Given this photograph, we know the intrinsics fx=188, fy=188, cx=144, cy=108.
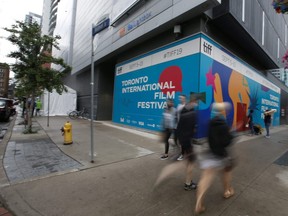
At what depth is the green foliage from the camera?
9.06m

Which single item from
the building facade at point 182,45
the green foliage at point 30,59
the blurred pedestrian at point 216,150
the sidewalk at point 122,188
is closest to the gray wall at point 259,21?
the building facade at point 182,45

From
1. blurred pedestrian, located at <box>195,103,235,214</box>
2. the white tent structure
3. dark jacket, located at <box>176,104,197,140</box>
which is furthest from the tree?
the white tent structure

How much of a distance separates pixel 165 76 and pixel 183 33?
7.54 ft

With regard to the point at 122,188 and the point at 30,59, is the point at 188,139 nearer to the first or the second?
the point at 122,188

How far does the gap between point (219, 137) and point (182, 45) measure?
23.8 feet

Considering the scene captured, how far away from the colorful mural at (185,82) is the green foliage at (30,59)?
503 centimetres

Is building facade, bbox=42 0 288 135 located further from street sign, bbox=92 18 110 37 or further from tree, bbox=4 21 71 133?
tree, bbox=4 21 71 133

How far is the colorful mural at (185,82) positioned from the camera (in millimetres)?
8677

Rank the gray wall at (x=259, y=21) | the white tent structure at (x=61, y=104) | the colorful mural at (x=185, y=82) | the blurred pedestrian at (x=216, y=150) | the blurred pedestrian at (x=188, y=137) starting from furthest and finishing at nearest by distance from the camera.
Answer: the white tent structure at (x=61, y=104) → the gray wall at (x=259, y=21) → the colorful mural at (x=185, y=82) → the blurred pedestrian at (x=188, y=137) → the blurred pedestrian at (x=216, y=150)

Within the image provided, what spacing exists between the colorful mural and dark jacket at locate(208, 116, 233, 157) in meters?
3.66

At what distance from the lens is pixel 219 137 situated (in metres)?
2.97

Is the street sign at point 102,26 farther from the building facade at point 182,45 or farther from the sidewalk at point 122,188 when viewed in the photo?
the sidewalk at point 122,188

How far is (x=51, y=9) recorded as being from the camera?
199ft

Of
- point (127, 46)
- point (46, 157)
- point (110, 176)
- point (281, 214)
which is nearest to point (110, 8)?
point (127, 46)
